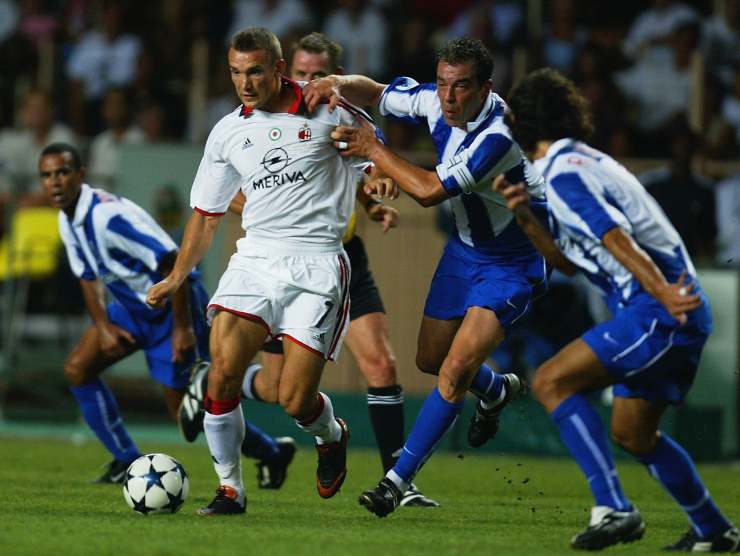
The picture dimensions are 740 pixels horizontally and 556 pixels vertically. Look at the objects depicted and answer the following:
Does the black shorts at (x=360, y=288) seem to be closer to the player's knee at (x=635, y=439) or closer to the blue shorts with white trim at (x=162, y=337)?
the blue shorts with white trim at (x=162, y=337)

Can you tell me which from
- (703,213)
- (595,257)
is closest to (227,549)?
(595,257)

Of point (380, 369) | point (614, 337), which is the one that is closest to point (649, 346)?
point (614, 337)

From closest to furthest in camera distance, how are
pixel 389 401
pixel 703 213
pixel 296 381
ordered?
pixel 296 381 → pixel 389 401 → pixel 703 213

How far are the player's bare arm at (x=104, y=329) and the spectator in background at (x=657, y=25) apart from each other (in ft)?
24.9

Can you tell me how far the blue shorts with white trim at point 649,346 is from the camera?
19.3ft

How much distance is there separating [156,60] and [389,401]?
873cm

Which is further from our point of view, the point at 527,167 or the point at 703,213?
the point at 703,213

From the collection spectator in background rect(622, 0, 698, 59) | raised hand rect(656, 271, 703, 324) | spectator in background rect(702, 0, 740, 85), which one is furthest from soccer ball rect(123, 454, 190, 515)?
spectator in background rect(702, 0, 740, 85)

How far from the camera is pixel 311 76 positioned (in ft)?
28.0

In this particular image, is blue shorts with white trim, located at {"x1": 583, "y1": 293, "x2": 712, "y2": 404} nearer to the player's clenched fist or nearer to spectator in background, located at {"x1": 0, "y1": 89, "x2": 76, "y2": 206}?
the player's clenched fist

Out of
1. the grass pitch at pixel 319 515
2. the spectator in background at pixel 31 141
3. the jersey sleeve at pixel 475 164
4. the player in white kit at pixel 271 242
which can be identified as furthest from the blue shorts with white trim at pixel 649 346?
the spectator in background at pixel 31 141

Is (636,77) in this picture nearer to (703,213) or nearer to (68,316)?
(703,213)

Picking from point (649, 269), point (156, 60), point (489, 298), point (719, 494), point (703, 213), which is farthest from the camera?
point (156, 60)

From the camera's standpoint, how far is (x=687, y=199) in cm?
1264
